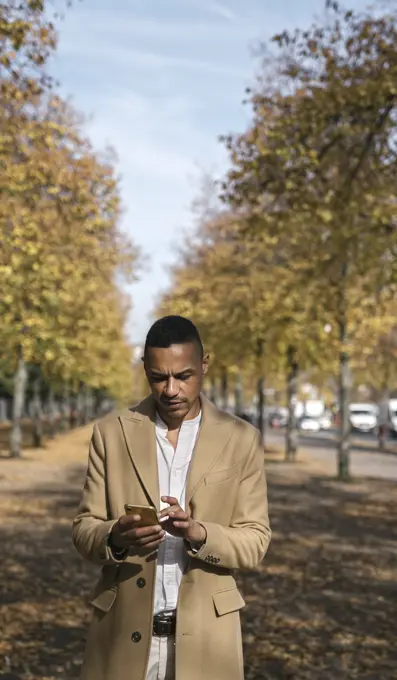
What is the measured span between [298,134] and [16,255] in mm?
7118

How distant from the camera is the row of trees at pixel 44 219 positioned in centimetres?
1153

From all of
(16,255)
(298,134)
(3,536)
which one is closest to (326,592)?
(3,536)

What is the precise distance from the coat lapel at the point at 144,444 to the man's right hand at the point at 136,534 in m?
0.16

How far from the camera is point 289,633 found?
760cm

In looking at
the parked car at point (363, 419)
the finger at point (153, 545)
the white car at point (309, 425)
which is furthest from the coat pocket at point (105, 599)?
the white car at point (309, 425)

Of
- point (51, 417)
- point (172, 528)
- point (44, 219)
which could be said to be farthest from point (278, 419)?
point (172, 528)

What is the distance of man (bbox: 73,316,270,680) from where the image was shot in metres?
2.85

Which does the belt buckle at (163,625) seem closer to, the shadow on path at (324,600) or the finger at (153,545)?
the finger at (153,545)

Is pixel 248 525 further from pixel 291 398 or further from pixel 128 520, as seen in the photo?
pixel 291 398

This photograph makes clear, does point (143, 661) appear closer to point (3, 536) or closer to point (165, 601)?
point (165, 601)

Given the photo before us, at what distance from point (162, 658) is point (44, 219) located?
56.9 feet

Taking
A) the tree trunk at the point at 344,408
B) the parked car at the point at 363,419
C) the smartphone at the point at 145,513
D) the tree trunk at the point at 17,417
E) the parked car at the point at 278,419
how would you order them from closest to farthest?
the smartphone at the point at 145,513 < the tree trunk at the point at 344,408 < the tree trunk at the point at 17,417 < the parked car at the point at 363,419 < the parked car at the point at 278,419

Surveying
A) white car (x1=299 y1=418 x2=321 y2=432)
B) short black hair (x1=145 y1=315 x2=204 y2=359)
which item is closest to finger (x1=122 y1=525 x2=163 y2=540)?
short black hair (x1=145 y1=315 x2=204 y2=359)

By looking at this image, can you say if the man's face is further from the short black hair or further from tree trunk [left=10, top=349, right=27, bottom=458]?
tree trunk [left=10, top=349, right=27, bottom=458]
